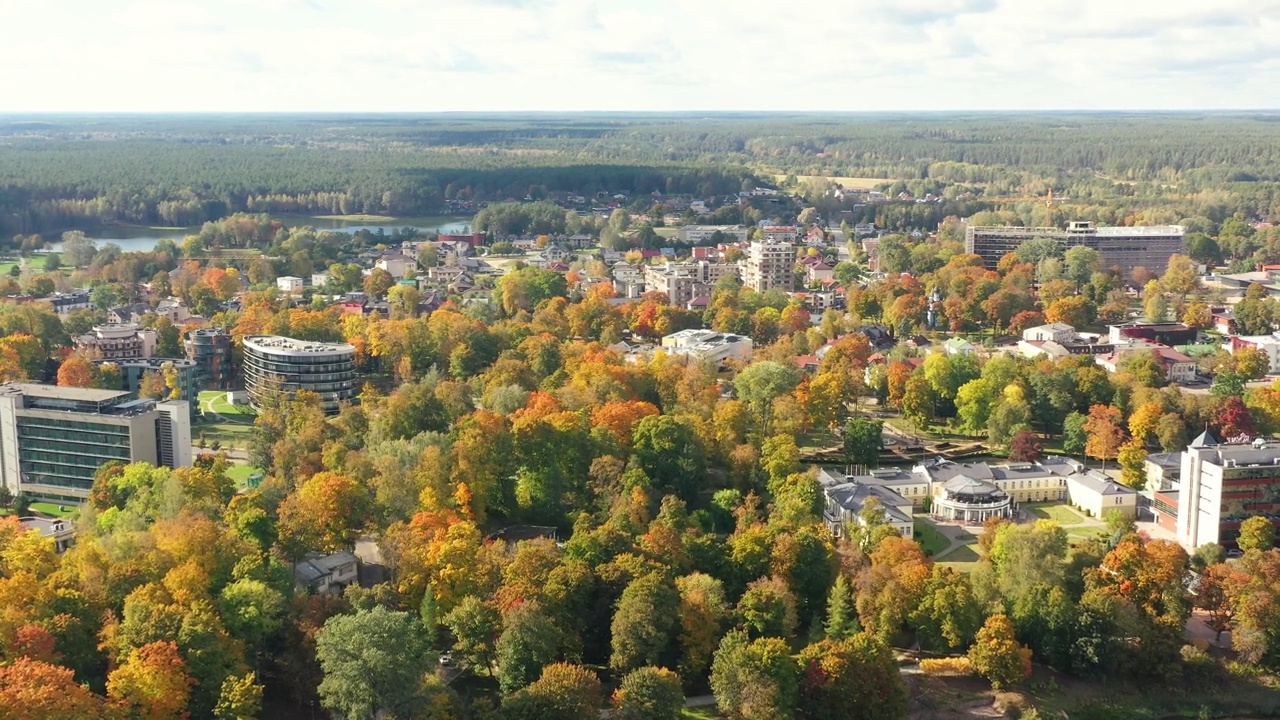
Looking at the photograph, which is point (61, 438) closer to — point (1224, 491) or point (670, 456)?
point (670, 456)

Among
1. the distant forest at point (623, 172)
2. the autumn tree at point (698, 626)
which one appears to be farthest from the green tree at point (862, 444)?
the distant forest at point (623, 172)

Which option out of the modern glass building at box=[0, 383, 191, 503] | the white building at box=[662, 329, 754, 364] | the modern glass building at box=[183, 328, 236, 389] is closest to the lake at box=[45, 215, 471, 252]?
the modern glass building at box=[183, 328, 236, 389]

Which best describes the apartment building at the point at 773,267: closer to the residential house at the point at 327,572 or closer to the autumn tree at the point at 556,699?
the residential house at the point at 327,572

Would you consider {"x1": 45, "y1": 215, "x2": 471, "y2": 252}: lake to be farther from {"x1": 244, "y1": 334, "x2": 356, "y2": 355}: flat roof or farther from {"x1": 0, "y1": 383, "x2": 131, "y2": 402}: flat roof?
{"x1": 0, "y1": 383, "x2": 131, "y2": 402}: flat roof

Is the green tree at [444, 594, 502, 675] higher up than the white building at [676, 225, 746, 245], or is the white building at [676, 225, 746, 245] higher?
the white building at [676, 225, 746, 245]

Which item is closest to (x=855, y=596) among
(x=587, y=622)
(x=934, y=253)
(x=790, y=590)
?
(x=790, y=590)

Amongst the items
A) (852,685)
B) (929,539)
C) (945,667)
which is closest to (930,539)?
(929,539)
